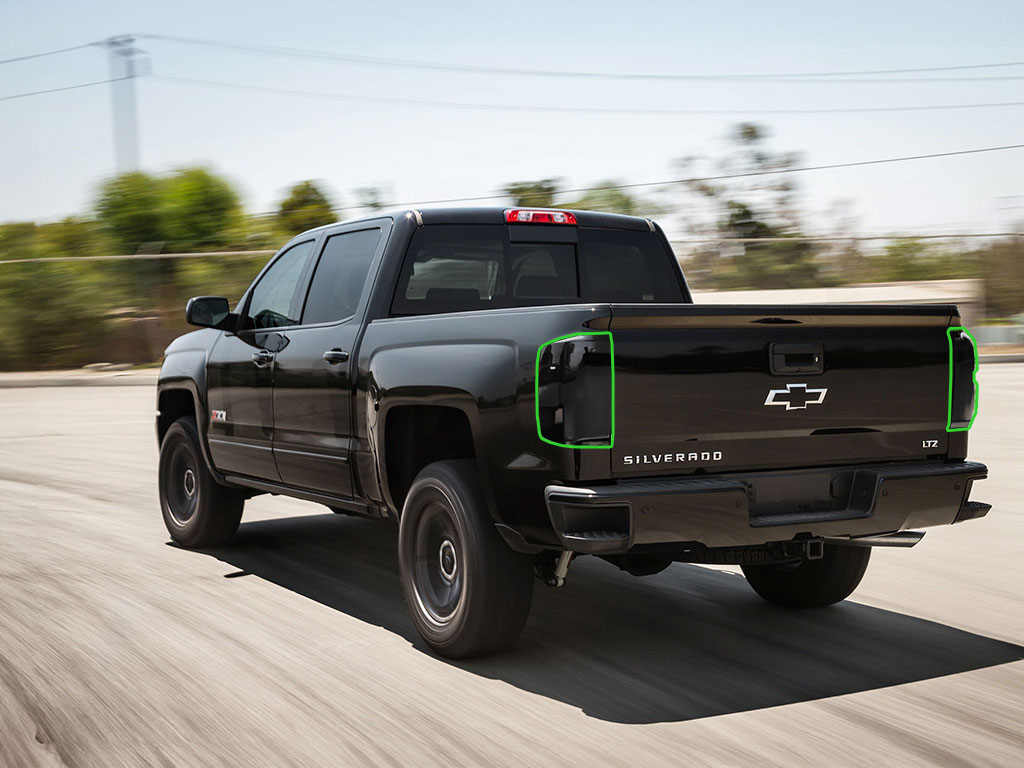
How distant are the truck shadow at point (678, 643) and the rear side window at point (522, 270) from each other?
5.18ft

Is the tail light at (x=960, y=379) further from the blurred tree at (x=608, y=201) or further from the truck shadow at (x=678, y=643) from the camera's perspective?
the blurred tree at (x=608, y=201)

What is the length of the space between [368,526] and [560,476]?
4465mm

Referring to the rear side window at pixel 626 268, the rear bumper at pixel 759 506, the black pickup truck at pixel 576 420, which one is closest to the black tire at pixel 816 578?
the black pickup truck at pixel 576 420

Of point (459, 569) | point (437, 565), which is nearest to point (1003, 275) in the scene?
point (437, 565)

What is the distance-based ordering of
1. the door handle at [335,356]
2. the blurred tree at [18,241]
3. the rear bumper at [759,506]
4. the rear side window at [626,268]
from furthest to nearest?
1. the blurred tree at [18,241]
2. the rear side window at [626,268]
3. the door handle at [335,356]
4. the rear bumper at [759,506]

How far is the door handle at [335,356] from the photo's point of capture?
5.87 m

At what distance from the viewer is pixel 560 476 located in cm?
435

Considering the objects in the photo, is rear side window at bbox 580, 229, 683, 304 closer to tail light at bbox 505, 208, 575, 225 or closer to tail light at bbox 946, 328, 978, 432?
tail light at bbox 505, 208, 575, 225

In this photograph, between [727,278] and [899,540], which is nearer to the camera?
[899,540]

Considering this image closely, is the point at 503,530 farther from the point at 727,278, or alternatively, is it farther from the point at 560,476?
the point at 727,278

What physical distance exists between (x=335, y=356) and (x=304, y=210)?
39683 mm

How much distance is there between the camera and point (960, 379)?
16.6 ft

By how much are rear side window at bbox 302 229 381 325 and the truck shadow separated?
1.51 m

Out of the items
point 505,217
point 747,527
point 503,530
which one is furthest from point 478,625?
point 505,217
